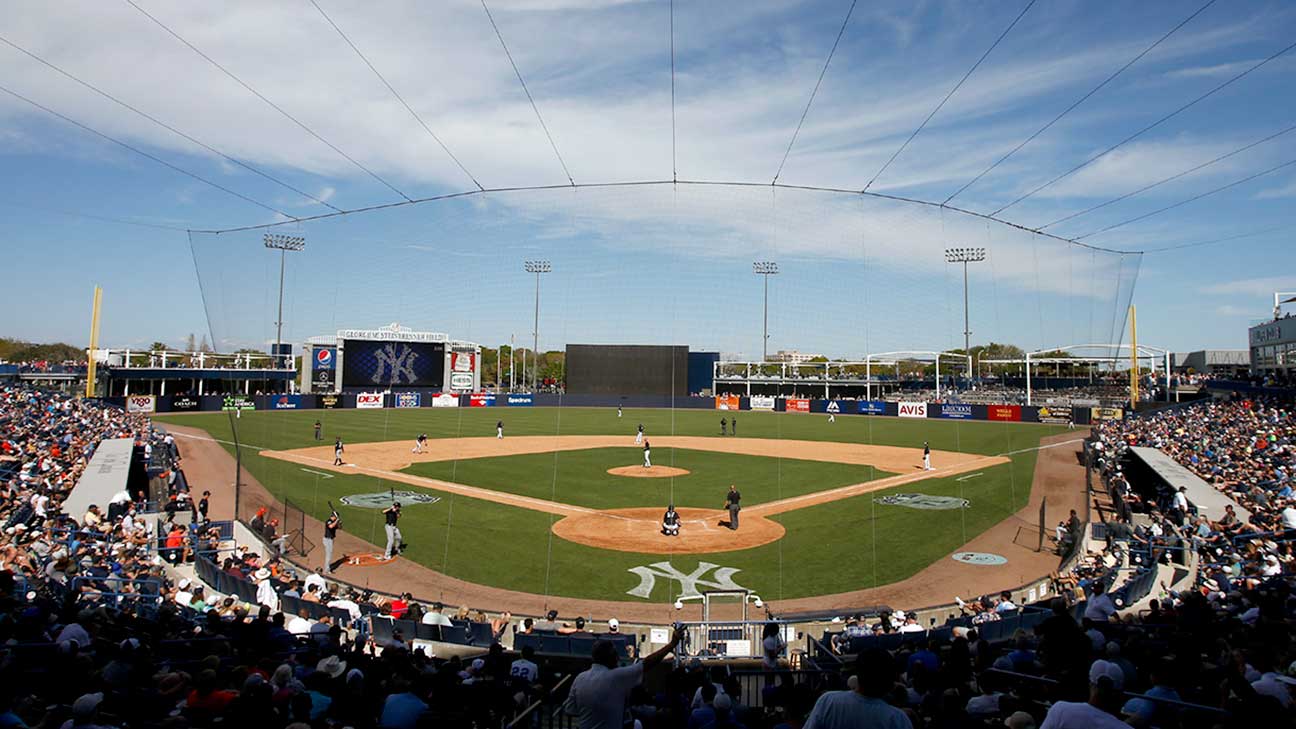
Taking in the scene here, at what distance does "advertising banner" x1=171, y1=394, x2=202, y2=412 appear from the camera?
60.7m

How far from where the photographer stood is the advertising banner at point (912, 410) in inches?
2618

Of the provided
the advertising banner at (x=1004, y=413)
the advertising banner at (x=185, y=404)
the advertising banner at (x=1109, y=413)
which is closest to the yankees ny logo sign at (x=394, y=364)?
the advertising banner at (x=185, y=404)

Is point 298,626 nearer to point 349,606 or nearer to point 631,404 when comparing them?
point 349,606

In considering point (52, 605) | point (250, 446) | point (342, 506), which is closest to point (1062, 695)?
point (52, 605)

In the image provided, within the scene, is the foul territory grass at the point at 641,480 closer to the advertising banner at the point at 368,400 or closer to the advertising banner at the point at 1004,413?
the advertising banner at the point at 1004,413

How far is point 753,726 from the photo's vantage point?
5566 mm

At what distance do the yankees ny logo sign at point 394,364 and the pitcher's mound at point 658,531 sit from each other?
41643 millimetres

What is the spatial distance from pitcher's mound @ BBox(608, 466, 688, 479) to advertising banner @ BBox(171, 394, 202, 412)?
46.4m

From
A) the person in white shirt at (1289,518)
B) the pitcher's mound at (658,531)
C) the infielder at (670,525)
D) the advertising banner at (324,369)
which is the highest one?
the advertising banner at (324,369)

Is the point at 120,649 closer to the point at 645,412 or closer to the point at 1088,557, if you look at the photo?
the point at 1088,557

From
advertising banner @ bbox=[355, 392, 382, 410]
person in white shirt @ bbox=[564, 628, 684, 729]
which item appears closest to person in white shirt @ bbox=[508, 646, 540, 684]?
person in white shirt @ bbox=[564, 628, 684, 729]

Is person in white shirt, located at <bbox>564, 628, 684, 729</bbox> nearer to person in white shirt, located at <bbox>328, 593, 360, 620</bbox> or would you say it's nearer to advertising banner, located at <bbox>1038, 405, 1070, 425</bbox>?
person in white shirt, located at <bbox>328, 593, 360, 620</bbox>

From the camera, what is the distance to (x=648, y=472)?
33031mm

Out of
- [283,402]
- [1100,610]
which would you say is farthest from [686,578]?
[283,402]
